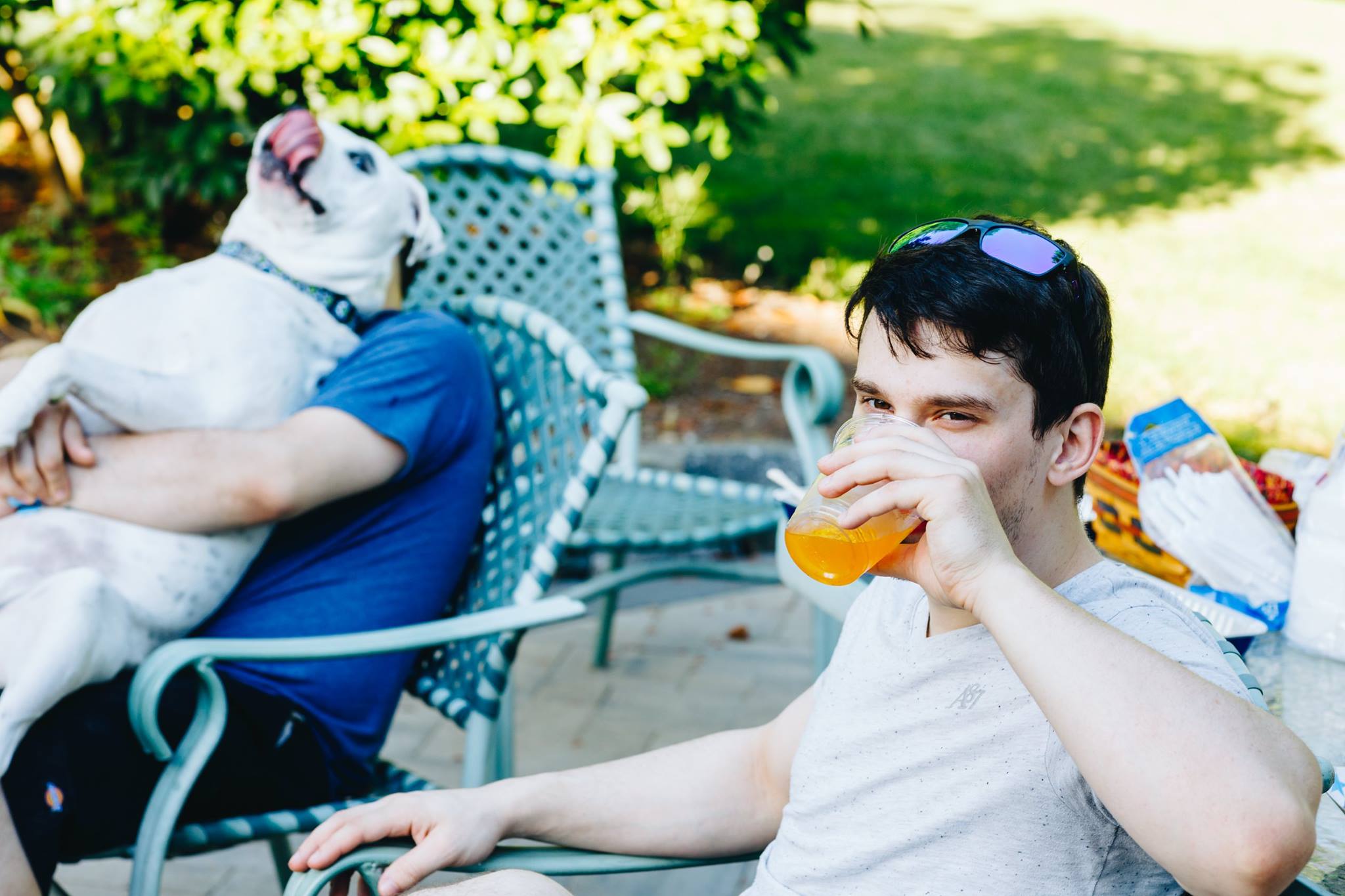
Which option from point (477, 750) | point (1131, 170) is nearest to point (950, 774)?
point (477, 750)

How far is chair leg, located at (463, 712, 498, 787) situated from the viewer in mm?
2150

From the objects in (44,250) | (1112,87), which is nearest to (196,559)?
(44,250)

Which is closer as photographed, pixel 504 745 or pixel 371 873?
pixel 371 873

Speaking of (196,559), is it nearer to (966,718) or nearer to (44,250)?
(966,718)

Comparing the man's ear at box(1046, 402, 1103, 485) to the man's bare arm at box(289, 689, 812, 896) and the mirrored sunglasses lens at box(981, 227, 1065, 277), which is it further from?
the man's bare arm at box(289, 689, 812, 896)

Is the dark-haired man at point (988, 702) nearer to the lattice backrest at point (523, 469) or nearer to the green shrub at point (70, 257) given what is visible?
the lattice backrest at point (523, 469)

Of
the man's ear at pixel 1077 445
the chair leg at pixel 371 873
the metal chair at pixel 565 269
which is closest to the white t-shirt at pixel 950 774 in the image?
the man's ear at pixel 1077 445

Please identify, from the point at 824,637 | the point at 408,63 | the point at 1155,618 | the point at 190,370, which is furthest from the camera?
the point at 408,63

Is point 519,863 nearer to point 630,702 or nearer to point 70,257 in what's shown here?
point 630,702

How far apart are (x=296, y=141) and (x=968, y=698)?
5.06 feet

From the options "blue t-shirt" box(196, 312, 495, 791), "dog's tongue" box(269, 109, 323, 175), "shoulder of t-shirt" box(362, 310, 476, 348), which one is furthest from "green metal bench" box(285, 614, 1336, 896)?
"dog's tongue" box(269, 109, 323, 175)

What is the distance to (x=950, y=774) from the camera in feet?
4.30

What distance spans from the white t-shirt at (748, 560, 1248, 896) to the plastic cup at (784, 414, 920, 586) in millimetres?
147

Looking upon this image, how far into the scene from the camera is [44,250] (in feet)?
18.2
